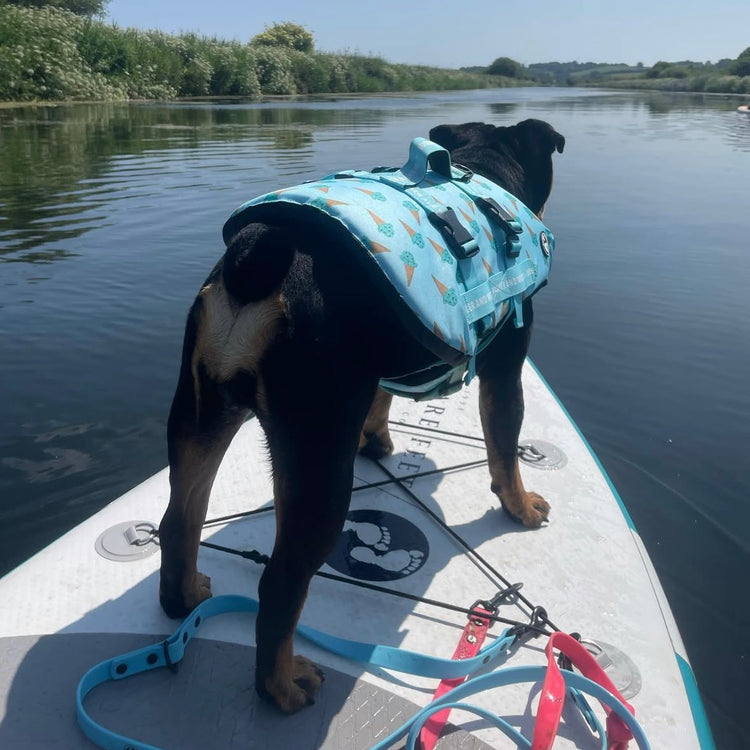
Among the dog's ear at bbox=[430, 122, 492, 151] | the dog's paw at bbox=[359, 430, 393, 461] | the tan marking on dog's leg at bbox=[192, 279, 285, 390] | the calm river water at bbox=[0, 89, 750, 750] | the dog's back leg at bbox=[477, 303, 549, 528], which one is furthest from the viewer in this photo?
the calm river water at bbox=[0, 89, 750, 750]

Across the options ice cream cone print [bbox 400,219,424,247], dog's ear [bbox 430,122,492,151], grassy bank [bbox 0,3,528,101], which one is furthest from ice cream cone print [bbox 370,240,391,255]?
grassy bank [bbox 0,3,528,101]

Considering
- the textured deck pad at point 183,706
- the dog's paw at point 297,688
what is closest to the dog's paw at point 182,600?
the textured deck pad at point 183,706

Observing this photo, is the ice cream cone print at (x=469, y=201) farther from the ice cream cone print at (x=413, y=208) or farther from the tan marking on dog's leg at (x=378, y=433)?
the tan marking on dog's leg at (x=378, y=433)

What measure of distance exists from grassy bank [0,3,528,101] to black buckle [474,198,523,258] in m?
29.3

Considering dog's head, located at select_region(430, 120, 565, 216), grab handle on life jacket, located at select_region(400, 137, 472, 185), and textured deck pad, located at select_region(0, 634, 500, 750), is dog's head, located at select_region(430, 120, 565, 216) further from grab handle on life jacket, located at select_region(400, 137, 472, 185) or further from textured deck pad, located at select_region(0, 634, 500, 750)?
textured deck pad, located at select_region(0, 634, 500, 750)

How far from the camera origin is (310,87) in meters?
51.5

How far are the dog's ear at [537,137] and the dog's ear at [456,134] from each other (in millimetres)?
196

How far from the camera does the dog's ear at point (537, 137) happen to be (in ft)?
11.5

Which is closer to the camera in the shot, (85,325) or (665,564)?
(665,564)

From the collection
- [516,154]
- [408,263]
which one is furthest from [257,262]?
[516,154]

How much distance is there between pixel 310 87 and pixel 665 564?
52977 mm

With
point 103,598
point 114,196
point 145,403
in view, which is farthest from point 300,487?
point 114,196

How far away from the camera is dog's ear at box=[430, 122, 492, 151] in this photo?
3695 millimetres

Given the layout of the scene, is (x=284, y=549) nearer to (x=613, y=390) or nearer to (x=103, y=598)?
(x=103, y=598)
